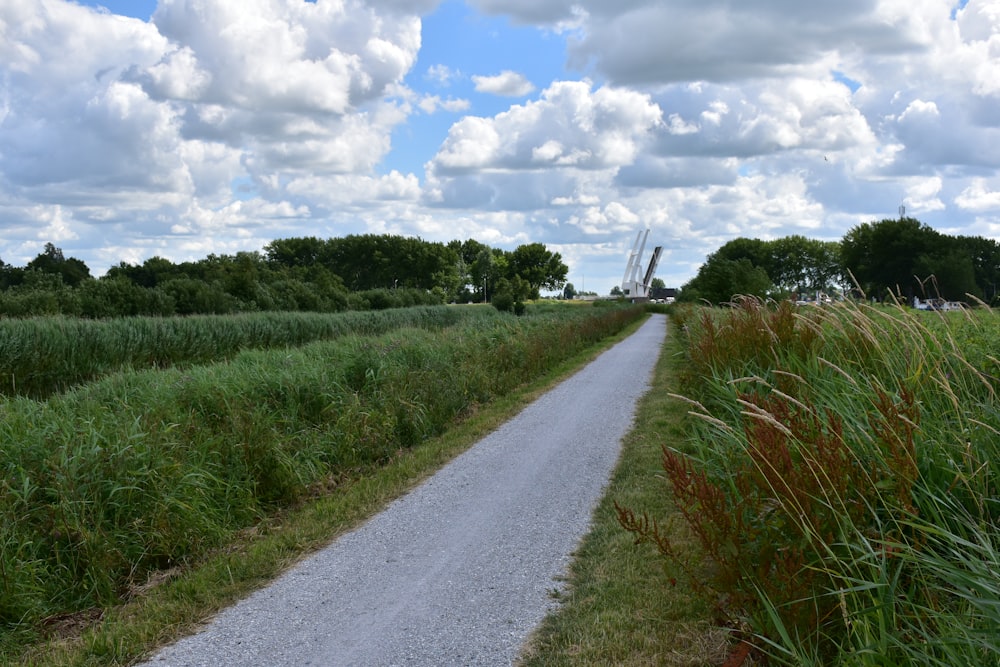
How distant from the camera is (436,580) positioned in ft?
17.7

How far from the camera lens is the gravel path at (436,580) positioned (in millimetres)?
4367

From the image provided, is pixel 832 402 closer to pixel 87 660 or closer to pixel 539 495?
pixel 539 495

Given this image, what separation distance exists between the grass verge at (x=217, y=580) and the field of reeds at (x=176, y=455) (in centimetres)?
22

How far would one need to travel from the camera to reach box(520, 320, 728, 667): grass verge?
4.12 metres

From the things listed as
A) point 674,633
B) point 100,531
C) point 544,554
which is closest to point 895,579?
point 674,633

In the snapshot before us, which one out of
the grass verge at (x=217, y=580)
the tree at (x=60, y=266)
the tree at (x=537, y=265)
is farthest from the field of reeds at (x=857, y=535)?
the tree at (x=537, y=265)

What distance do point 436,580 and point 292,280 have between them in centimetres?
5246

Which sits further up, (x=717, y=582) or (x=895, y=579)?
(x=895, y=579)

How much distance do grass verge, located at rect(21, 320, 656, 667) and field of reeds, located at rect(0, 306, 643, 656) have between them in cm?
22

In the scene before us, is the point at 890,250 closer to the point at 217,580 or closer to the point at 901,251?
the point at 901,251

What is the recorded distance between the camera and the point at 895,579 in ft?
9.78

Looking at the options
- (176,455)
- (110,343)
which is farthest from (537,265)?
(176,455)

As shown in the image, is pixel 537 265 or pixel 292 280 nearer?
pixel 292 280

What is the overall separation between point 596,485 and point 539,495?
2.36ft
